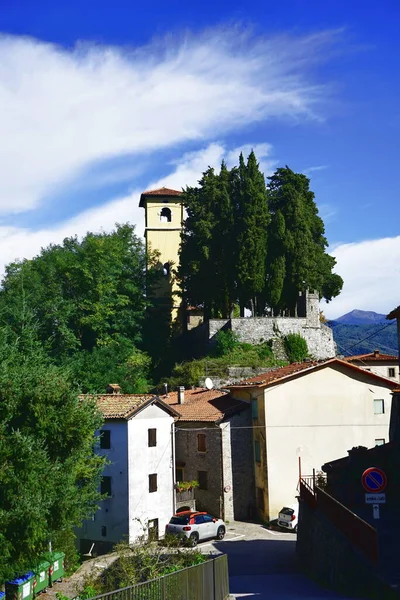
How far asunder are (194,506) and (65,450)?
1926 centimetres

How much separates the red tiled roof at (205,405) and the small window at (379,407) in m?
7.73

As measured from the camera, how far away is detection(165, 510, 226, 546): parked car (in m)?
31.1

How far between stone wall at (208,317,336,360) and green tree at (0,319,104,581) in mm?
33856

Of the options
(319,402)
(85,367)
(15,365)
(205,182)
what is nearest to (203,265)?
(205,182)

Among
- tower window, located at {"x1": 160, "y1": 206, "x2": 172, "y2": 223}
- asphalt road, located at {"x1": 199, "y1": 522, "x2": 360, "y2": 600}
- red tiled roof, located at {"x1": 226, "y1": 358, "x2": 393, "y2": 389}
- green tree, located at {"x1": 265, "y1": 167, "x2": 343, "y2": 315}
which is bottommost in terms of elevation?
asphalt road, located at {"x1": 199, "y1": 522, "x2": 360, "y2": 600}

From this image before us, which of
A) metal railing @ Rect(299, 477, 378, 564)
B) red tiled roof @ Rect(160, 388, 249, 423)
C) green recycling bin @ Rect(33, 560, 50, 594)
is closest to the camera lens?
metal railing @ Rect(299, 477, 378, 564)

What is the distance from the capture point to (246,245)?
176 feet

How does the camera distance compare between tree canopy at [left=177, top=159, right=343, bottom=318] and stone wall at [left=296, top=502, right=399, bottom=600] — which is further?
tree canopy at [left=177, top=159, right=343, bottom=318]

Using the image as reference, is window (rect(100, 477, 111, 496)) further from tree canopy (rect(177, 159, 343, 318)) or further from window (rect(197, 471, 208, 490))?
tree canopy (rect(177, 159, 343, 318))

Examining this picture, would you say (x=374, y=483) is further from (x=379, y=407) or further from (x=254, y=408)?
(x=379, y=407)

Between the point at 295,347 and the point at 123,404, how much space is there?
22553 mm

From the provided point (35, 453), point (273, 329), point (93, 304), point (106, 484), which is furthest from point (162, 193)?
point (35, 453)

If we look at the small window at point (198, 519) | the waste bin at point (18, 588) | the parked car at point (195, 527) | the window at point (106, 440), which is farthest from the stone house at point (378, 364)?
the waste bin at point (18, 588)

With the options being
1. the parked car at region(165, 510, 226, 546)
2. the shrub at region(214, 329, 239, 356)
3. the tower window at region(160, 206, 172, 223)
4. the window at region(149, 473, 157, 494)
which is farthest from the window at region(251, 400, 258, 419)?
the tower window at region(160, 206, 172, 223)
